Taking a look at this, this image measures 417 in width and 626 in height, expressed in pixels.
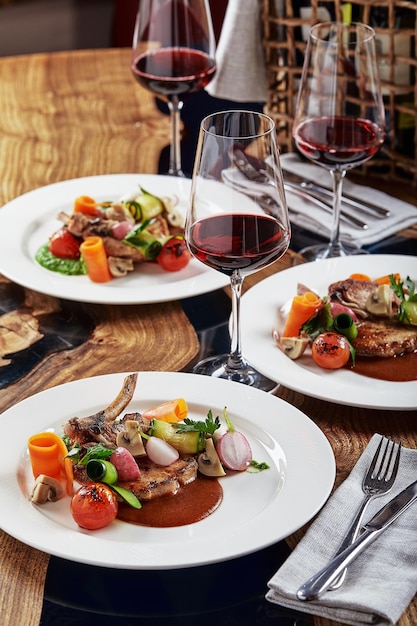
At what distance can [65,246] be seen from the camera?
1.94 metres

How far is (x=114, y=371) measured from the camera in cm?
163

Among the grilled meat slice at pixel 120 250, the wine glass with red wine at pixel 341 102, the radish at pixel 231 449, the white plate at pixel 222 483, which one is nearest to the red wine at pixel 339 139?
the wine glass with red wine at pixel 341 102

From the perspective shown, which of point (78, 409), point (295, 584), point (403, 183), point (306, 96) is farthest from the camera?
point (403, 183)

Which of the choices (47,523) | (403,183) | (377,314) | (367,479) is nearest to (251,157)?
(377,314)

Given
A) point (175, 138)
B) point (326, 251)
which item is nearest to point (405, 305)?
point (326, 251)

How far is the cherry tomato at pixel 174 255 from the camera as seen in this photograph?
1.90 meters

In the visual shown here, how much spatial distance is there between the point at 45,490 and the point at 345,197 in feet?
3.95

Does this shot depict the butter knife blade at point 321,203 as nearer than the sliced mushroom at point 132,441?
No

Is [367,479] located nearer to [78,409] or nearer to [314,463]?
[314,463]

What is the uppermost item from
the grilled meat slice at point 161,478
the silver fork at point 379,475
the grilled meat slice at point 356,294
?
the grilled meat slice at point 161,478

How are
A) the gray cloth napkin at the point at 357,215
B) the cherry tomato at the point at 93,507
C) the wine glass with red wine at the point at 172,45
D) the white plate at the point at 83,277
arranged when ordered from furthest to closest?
1. the wine glass with red wine at the point at 172,45
2. the gray cloth napkin at the point at 357,215
3. the white plate at the point at 83,277
4. the cherry tomato at the point at 93,507

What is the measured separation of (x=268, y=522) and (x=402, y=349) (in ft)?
1.71

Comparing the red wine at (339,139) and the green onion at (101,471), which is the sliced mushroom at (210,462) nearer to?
the green onion at (101,471)

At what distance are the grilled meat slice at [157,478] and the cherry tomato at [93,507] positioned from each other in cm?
4
